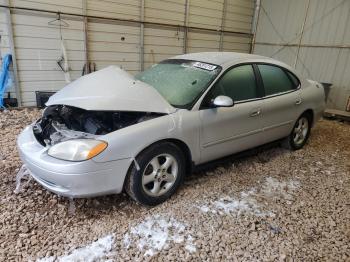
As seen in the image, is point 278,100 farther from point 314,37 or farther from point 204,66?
point 314,37

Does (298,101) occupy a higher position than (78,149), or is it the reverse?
(298,101)

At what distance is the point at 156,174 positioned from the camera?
8.87 ft

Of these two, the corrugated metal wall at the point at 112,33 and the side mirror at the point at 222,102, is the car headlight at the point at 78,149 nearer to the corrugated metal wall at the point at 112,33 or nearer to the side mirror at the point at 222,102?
the side mirror at the point at 222,102

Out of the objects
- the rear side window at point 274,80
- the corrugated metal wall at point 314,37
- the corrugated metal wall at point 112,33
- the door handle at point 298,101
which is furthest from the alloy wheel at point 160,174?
the corrugated metal wall at point 314,37

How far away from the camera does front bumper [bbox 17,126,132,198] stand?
2.26 metres

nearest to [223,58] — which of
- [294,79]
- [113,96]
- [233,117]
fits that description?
[233,117]

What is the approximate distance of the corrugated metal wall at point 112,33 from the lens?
6094mm

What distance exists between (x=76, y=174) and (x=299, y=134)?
3505mm

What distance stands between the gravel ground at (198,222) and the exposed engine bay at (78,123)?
660mm

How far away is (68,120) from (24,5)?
4.40 metres

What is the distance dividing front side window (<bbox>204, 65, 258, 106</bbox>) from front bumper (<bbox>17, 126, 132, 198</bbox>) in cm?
119

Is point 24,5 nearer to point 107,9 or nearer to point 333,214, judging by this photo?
point 107,9

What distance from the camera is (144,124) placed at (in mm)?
2555

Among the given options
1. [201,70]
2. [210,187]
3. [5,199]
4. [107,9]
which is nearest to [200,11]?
[107,9]
